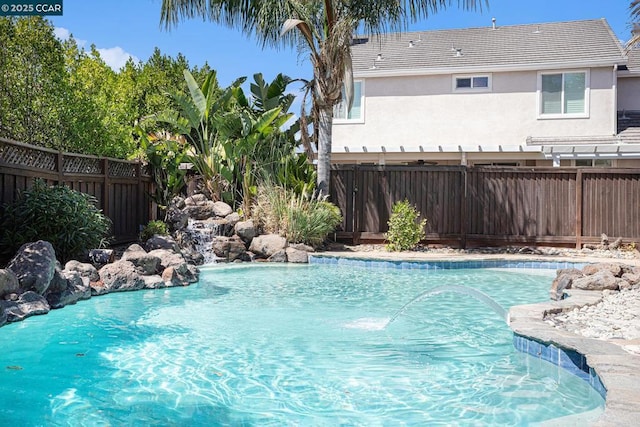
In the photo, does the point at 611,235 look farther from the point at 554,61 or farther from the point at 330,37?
the point at 330,37

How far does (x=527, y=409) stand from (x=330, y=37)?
39.2 feet

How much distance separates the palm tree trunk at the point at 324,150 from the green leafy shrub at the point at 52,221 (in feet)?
21.7

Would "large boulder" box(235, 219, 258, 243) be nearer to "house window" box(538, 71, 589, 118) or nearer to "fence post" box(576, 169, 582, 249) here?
"fence post" box(576, 169, 582, 249)

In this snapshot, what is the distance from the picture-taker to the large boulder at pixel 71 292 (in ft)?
26.2

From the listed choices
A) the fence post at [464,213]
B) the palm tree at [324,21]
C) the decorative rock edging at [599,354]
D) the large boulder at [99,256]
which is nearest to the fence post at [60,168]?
the large boulder at [99,256]

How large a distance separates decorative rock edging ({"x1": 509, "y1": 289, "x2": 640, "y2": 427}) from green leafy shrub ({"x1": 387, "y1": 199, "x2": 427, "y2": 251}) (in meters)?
7.27

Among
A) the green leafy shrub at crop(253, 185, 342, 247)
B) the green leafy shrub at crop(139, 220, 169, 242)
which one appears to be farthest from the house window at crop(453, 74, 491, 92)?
the green leafy shrub at crop(139, 220, 169, 242)

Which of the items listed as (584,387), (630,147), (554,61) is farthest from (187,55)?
(584,387)

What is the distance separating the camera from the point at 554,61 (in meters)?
18.5

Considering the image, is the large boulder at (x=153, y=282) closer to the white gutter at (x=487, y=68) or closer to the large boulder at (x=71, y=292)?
the large boulder at (x=71, y=292)

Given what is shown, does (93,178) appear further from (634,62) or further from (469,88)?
(634,62)

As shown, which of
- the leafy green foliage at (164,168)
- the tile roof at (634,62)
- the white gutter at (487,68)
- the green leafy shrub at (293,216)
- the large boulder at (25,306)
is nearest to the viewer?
the large boulder at (25,306)

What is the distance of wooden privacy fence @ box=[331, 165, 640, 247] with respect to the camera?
14.9 metres

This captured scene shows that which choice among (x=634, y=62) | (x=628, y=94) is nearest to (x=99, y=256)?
(x=628, y=94)
